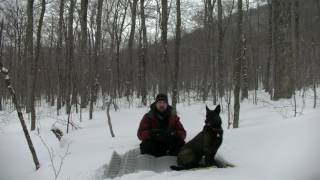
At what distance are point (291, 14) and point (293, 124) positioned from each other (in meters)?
10.7

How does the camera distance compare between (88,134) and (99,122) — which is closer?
(88,134)

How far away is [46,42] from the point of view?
138 feet

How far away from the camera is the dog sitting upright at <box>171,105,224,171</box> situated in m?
6.58

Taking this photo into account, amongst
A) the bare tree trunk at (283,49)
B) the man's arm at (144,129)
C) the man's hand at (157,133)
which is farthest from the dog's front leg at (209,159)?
the bare tree trunk at (283,49)

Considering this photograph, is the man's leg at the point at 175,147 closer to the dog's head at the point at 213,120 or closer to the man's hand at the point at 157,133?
the man's hand at the point at 157,133

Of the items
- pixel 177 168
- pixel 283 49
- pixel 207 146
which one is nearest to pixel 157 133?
pixel 177 168

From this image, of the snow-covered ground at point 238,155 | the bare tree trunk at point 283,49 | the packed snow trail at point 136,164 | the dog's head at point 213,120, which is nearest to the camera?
the snow-covered ground at point 238,155

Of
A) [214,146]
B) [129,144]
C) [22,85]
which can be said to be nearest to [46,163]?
[129,144]

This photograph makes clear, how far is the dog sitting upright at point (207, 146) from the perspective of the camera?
6.58 m

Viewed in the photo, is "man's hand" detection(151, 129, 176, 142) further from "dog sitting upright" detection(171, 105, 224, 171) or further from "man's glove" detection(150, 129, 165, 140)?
"dog sitting upright" detection(171, 105, 224, 171)

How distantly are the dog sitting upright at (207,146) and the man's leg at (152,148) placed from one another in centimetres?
94

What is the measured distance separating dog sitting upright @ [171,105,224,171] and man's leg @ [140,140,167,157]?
941 mm

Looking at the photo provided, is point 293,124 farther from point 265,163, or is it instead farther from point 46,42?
point 46,42

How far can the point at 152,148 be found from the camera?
7.69m
